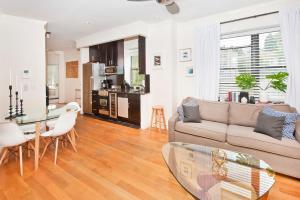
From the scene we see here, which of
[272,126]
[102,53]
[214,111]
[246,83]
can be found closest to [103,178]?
[214,111]

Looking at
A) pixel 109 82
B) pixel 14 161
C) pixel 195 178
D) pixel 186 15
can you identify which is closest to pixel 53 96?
pixel 109 82

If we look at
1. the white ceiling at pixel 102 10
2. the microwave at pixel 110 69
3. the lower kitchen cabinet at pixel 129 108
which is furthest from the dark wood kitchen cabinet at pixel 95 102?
the white ceiling at pixel 102 10

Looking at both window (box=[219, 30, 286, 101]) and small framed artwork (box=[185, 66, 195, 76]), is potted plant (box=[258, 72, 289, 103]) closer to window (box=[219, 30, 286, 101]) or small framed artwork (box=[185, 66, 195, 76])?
window (box=[219, 30, 286, 101])

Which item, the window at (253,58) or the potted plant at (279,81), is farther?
the window at (253,58)

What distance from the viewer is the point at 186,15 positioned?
3.81 m

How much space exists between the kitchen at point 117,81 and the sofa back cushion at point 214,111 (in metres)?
1.58

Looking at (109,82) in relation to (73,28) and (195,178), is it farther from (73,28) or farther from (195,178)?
(195,178)

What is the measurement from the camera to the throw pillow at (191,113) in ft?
10.7

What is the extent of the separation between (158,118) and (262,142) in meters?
2.49

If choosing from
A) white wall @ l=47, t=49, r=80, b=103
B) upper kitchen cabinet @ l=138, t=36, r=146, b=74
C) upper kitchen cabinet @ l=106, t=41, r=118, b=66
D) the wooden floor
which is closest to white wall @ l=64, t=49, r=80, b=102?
white wall @ l=47, t=49, r=80, b=103

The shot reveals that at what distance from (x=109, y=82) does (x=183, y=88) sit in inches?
106

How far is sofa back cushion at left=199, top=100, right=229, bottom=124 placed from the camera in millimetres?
3293

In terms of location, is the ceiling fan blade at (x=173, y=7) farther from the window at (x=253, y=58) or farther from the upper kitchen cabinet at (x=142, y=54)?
the upper kitchen cabinet at (x=142, y=54)

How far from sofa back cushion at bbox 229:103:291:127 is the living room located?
0.06ft
